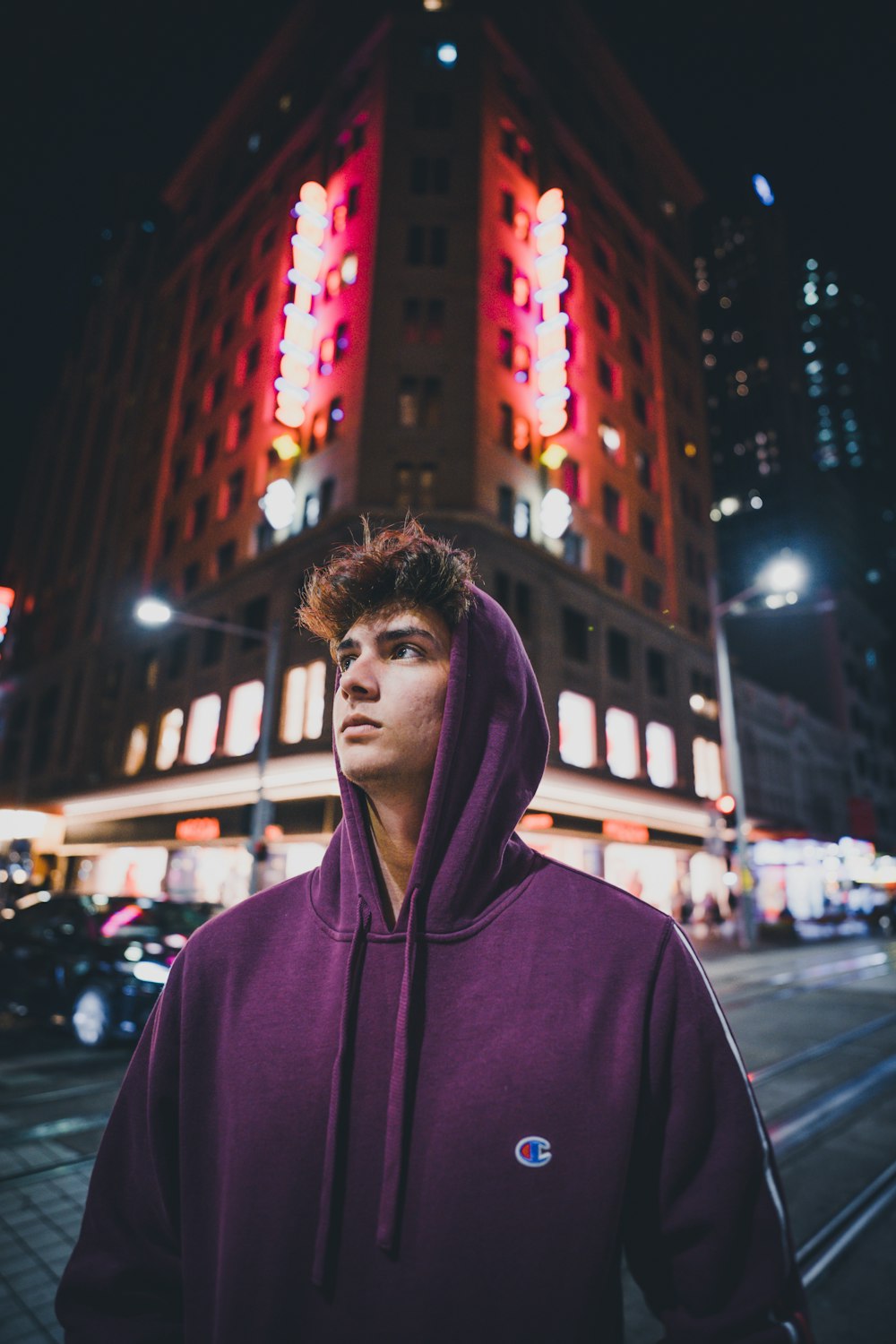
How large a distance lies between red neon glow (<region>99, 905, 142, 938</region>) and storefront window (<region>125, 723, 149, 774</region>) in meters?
19.3

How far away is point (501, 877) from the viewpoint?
5.70ft

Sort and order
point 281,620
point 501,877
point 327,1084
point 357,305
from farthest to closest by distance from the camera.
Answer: point 357,305 < point 281,620 < point 501,877 < point 327,1084

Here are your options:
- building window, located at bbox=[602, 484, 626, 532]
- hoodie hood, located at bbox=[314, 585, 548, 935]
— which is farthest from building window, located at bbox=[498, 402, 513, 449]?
hoodie hood, located at bbox=[314, 585, 548, 935]

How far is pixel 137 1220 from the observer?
1529 mm

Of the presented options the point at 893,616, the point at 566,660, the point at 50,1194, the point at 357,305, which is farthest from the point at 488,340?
the point at 893,616

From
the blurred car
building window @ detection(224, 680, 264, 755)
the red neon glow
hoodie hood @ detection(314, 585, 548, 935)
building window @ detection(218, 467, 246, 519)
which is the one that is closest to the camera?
hoodie hood @ detection(314, 585, 548, 935)

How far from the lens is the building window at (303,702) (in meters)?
20.3

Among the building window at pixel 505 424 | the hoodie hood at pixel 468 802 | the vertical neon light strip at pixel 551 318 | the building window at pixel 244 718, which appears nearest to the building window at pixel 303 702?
the building window at pixel 244 718

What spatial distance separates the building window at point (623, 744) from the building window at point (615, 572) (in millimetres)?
5184

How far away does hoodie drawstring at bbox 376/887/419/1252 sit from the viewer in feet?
4.39

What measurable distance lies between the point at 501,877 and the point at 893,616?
85548 mm

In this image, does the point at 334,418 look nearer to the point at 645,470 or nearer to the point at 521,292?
the point at 521,292

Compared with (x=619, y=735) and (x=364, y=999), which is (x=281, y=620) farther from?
(x=364, y=999)

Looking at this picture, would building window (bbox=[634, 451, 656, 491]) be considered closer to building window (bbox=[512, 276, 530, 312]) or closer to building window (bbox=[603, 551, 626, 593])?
building window (bbox=[603, 551, 626, 593])
